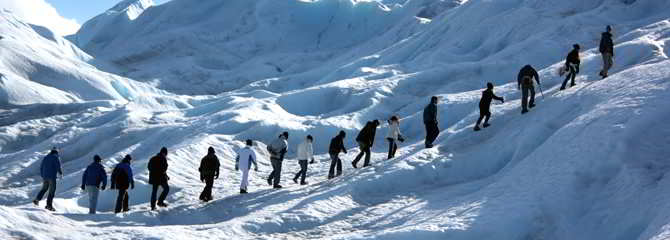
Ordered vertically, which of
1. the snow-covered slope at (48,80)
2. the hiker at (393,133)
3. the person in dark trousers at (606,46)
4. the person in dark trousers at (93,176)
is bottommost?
the hiker at (393,133)

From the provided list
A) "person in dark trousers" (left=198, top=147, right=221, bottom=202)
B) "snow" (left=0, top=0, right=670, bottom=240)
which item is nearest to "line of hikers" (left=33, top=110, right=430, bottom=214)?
"person in dark trousers" (left=198, top=147, right=221, bottom=202)

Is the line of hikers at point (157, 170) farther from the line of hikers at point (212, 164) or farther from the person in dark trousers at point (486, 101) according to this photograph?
the person in dark trousers at point (486, 101)

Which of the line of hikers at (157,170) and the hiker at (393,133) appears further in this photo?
the hiker at (393,133)

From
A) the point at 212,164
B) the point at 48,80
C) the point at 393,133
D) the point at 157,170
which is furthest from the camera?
the point at 48,80

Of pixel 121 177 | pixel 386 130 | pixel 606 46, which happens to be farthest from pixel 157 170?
pixel 386 130

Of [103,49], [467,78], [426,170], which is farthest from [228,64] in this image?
[426,170]

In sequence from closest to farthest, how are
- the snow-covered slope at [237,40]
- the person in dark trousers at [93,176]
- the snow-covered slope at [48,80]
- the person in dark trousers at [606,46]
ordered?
the person in dark trousers at [93,176], the person in dark trousers at [606,46], the snow-covered slope at [48,80], the snow-covered slope at [237,40]

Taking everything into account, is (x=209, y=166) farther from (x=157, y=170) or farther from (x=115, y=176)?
(x=115, y=176)

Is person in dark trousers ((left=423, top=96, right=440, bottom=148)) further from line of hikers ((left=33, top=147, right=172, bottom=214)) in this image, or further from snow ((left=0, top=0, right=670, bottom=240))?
line of hikers ((left=33, top=147, right=172, bottom=214))

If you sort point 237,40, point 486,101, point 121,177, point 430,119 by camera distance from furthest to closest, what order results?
point 237,40 < point 486,101 < point 430,119 < point 121,177

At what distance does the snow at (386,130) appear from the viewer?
14445 millimetres

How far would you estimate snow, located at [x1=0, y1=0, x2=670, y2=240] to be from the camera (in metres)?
14.4

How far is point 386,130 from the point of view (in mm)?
34156

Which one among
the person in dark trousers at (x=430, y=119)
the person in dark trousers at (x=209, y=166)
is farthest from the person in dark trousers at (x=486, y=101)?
the person in dark trousers at (x=209, y=166)
